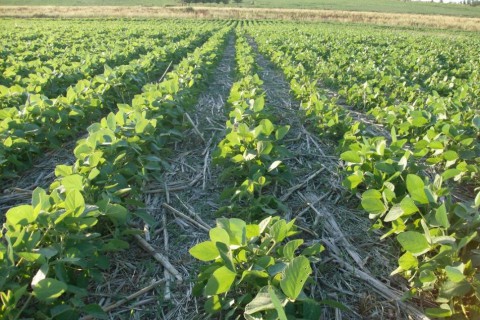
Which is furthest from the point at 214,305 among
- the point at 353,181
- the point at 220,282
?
the point at 353,181

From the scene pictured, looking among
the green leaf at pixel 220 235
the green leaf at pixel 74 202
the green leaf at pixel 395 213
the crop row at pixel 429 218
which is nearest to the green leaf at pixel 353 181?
the crop row at pixel 429 218

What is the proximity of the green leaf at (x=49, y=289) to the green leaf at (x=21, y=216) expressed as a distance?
15.9 inches

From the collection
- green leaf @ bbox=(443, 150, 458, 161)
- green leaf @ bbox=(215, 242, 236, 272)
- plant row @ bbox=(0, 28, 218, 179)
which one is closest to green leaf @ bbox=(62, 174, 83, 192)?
green leaf @ bbox=(215, 242, 236, 272)

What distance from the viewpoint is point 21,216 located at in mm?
1655

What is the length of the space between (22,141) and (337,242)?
2.92m

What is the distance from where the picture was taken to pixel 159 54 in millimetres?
8594

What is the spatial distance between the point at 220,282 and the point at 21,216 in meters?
1.03

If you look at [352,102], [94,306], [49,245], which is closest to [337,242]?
[94,306]

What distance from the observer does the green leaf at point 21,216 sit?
164 cm

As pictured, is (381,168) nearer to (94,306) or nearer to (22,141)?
(94,306)

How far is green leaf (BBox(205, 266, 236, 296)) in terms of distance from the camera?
153 centimetres

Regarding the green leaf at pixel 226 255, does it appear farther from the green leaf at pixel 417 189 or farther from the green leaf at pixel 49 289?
the green leaf at pixel 417 189

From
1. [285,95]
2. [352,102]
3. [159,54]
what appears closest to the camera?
[352,102]

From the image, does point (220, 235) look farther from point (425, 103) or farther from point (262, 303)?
point (425, 103)
